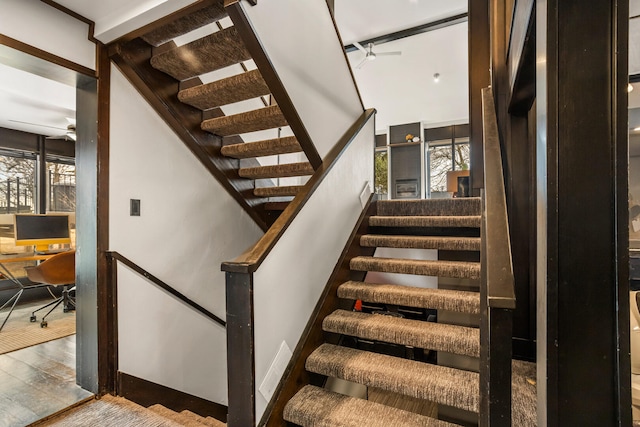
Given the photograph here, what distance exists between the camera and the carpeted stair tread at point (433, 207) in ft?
8.80

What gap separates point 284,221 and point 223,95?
104 cm

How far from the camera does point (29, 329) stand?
11.2ft

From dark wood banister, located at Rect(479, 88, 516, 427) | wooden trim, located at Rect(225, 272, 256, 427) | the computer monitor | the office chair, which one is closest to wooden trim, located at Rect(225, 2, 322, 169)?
wooden trim, located at Rect(225, 272, 256, 427)

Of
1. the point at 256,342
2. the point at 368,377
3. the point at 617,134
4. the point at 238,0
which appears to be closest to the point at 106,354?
the point at 256,342

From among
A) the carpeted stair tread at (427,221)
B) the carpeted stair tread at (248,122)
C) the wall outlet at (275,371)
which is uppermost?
the carpeted stair tread at (248,122)

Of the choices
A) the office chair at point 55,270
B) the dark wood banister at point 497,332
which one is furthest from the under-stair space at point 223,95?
the office chair at point 55,270

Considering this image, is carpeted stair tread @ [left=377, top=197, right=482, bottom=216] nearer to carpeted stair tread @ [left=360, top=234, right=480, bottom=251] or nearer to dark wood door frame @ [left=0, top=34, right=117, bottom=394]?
carpeted stair tread @ [left=360, top=234, right=480, bottom=251]

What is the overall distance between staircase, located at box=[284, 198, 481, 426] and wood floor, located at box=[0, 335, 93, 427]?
1.41m

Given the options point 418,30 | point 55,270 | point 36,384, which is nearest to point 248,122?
point 36,384

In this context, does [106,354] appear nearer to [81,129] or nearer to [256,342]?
[256,342]

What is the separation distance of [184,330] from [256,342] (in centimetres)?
126

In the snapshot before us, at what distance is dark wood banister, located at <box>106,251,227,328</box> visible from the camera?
82.3 inches

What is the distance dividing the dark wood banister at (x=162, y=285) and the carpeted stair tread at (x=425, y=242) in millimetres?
1368

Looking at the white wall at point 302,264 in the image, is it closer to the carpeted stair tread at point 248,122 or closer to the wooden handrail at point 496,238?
the carpeted stair tread at point 248,122
